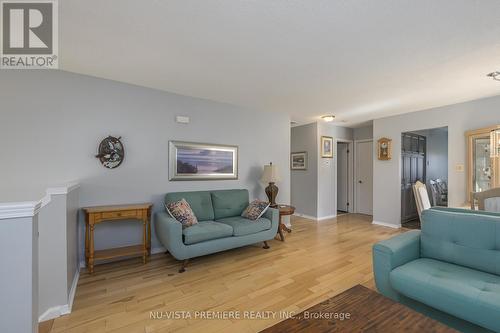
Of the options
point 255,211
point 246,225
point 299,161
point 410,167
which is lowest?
point 246,225

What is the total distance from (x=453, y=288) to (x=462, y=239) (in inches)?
22.3

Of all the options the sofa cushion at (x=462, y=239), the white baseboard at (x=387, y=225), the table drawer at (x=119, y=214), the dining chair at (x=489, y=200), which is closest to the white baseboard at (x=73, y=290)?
the table drawer at (x=119, y=214)

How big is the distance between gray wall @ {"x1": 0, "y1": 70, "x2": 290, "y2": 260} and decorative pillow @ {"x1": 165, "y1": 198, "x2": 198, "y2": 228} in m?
0.45

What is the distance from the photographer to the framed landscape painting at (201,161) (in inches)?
137

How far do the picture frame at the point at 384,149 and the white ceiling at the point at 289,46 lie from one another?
1.51 metres

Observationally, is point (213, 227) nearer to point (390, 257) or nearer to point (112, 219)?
point (112, 219)

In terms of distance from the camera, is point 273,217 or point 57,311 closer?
point 57,311

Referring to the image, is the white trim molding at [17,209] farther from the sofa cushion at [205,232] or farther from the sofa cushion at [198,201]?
the sofa cushion at [198,201]


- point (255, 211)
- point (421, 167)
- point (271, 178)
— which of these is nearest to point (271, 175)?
point (271, 178)

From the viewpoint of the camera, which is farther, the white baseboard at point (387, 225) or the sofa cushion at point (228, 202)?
the white baseboard at point (387, 225)

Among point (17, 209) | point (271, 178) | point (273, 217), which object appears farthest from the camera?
point (271, 178)

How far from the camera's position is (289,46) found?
2.14 metres

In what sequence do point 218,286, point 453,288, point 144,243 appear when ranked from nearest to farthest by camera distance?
point 453,288
point 218,286
point 144,243

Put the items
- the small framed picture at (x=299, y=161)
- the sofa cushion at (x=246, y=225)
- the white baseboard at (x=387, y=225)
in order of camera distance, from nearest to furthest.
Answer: the sofa cushion at (x=246, y=225) → the white baseboard at (x=387, y=225) → the small framed picture at (x=299, y=161)
